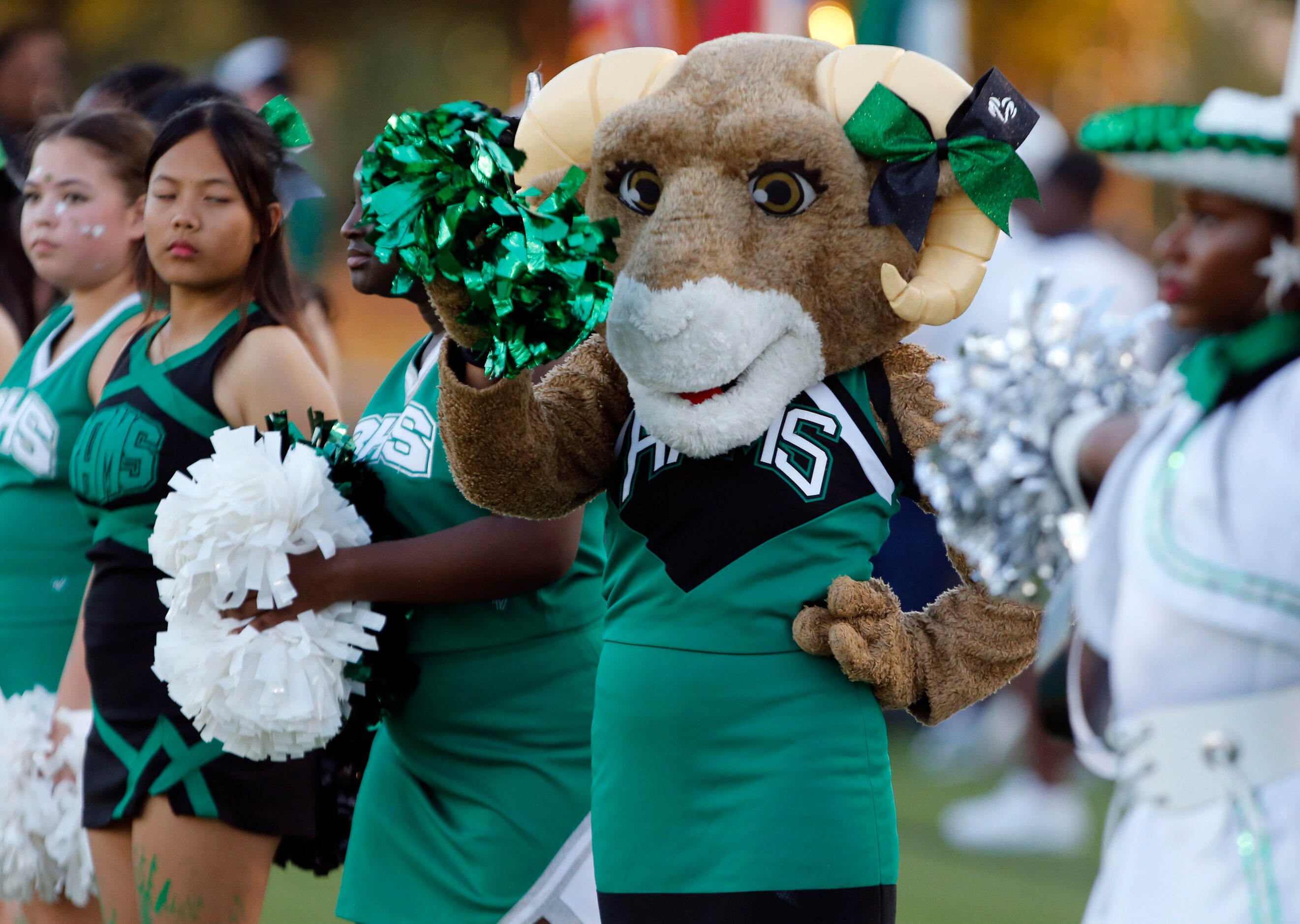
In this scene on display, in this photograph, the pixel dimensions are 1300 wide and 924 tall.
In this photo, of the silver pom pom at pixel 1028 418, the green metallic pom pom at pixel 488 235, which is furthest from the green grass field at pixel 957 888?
the silver pom pom at pixel 1028 418

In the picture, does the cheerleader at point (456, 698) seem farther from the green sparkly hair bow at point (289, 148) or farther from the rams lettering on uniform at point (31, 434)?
the rams lettering on uniform at point (31, 434)

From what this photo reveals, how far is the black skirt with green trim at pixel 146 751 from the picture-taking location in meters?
2.98

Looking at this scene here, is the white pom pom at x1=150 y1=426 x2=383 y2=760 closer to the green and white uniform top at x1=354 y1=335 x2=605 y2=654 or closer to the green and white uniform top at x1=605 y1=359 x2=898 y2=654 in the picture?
the green and white uniform top at x1=354 y1=335 x2=605 y2=654

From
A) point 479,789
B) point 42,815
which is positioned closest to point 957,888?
point 479,789

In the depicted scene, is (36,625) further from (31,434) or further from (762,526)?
(762,526)

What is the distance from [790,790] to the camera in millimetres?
2438

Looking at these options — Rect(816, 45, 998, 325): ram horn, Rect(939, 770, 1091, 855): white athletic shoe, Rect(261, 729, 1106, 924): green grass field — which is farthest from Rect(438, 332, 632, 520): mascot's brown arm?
Rect(939, 770, 1091, 855): white athletic shoe

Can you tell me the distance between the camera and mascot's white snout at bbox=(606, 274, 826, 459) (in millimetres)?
2428

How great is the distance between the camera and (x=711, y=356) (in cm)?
243

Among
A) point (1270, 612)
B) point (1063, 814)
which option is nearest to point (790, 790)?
point (1270, 612)

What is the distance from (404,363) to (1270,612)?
175 centimetres

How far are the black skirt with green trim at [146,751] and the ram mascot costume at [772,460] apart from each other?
0.74 m

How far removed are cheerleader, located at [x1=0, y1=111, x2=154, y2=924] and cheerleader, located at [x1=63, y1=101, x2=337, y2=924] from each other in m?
0.38

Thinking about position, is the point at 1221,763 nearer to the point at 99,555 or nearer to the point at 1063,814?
the point at 99,555
